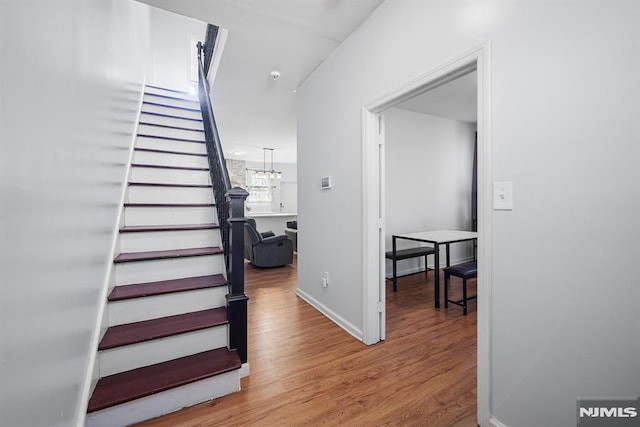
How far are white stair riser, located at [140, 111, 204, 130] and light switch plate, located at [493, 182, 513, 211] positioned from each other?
371cm

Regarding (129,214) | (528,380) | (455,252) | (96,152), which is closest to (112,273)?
(129,214)

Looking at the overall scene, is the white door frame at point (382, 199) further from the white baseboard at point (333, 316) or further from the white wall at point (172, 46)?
the white wall at point (172, 46)

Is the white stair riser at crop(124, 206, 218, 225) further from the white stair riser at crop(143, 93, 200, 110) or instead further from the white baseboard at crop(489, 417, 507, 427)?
the white baseboard at crop(489, 417, 507, 427)

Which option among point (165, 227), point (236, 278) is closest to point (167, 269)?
point (165, 227)

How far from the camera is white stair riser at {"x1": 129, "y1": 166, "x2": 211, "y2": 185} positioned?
9.29 feet

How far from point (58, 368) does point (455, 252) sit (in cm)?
576

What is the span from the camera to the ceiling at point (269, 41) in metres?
2.15

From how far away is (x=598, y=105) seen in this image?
104 cm

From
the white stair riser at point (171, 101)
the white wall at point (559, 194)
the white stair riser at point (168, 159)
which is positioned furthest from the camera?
the white stair riser at point (171, 101)

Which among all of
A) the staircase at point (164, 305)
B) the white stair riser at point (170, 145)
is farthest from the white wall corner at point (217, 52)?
the staircase at point (164, 305)

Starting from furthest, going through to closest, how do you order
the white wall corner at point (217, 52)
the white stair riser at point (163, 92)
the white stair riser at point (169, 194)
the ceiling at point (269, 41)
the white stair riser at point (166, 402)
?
the white stair riser at point (163, 92) → the white wall corner at point (217, 52) → the white stair riser at point (169, 194) → the ceiling at point (269, 41) → the white stair riser at point (166, 402)

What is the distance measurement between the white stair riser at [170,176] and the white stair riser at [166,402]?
2.09 m

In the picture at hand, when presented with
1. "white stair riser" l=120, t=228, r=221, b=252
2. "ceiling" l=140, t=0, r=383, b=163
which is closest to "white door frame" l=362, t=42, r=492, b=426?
"ceiling" l=140, t=0, r=383, b=163

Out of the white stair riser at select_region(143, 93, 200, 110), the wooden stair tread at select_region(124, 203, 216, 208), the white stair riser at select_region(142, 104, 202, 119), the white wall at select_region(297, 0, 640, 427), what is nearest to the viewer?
the white wall at select_region(297, 0, 640, 427)
